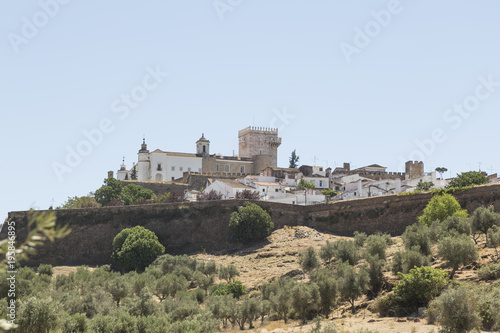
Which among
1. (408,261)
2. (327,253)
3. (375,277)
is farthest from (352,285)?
(327,253)

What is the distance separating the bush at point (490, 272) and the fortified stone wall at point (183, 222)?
2230 cm

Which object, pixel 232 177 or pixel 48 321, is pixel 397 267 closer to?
pixel 48 321

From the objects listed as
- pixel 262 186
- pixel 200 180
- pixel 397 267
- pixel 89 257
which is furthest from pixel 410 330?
pixel 200 180

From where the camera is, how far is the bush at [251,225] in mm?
48406

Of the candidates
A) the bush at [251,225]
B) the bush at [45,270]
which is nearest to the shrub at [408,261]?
the bush at [251,225]

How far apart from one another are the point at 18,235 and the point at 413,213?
34.1 meters

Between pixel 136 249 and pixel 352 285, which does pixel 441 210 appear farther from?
pixel 136 249

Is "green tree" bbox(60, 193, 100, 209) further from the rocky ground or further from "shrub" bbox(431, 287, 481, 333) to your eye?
"shrub" bbox(431, 287, 481, 333)

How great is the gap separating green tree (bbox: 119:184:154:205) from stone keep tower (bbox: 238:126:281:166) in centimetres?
2874

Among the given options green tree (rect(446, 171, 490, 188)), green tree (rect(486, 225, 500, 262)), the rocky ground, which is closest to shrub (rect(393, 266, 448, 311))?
the rocky ground

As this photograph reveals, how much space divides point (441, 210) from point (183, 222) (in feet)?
73.0

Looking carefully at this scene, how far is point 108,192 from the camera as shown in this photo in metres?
65.4

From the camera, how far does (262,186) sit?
216 feet

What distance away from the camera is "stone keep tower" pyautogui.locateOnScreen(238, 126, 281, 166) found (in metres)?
94.1
